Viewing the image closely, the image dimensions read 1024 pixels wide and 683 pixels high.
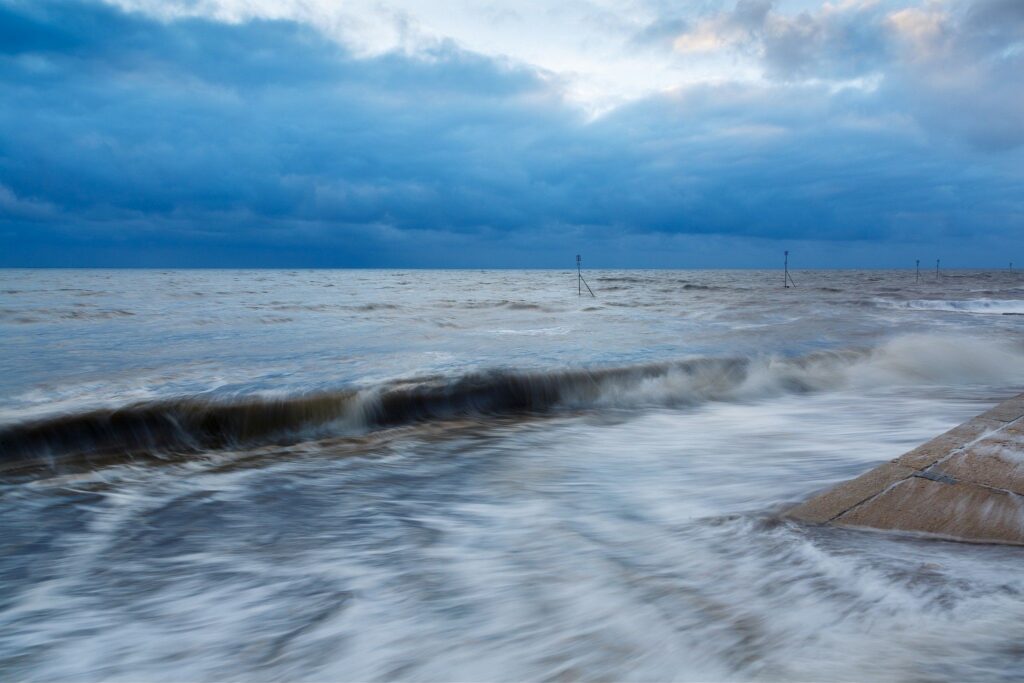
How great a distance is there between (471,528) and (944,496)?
2736 millimetres

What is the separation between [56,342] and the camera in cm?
1227

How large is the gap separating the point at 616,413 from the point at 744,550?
4.73 metres

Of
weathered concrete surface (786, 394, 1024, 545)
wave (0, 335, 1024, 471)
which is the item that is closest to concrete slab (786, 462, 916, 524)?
weathered concrete surface (786, 394, 1024, 545)

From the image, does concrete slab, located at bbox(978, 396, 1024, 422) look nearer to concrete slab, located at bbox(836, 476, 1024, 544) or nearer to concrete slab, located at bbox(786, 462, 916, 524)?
concrete slab, located at bbox(786, 462, 916, 524)

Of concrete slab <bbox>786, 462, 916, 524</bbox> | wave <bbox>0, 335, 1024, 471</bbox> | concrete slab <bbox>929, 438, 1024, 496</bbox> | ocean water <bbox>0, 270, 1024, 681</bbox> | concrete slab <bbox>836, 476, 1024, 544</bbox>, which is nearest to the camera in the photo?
ocean water <bbox>0, 270, 1024, 681</bbox>

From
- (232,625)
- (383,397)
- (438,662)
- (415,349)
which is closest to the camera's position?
(438,662)

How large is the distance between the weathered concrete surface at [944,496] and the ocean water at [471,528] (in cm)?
16

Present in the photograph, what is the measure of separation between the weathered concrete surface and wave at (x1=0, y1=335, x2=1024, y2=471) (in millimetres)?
4659

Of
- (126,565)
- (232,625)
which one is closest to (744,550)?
(232,625)

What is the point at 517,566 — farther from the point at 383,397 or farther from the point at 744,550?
the point at 383,397

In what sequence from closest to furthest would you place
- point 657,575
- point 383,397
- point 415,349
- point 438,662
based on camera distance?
point 438,662 → point 657,575 → point 383,397 → point 415,349

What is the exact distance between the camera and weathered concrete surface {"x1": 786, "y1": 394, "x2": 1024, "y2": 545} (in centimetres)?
317

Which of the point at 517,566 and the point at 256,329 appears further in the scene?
the point at 256,329

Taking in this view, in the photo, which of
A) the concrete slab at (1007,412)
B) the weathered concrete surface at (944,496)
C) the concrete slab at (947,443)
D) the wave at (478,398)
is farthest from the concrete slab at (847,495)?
the wave at (478,398)
